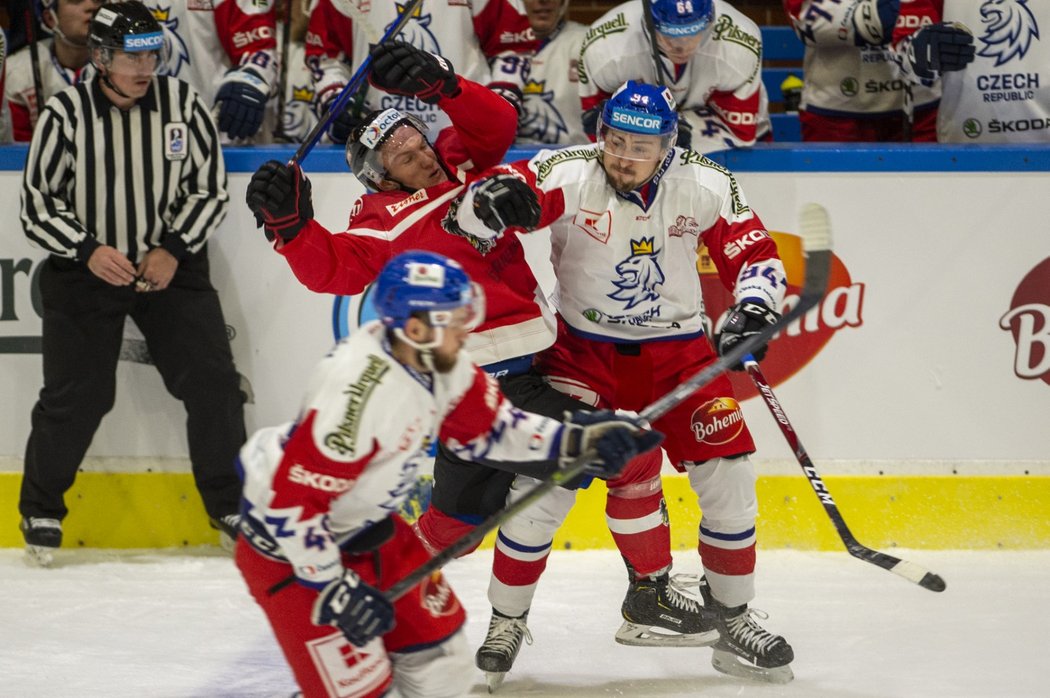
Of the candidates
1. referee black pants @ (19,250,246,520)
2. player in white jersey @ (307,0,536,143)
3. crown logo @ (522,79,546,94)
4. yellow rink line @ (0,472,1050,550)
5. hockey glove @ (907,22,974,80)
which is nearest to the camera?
hockey glove @ (907,22,974,80)

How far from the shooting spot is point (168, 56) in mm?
4477

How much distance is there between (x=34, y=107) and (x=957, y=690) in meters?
3.38

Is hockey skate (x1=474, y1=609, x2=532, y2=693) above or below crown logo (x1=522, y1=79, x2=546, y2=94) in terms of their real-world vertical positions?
below

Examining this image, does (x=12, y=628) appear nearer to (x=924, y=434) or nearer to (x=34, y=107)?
(x=34, y=107)

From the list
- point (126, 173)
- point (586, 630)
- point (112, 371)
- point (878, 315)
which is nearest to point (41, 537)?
point (112, 371)

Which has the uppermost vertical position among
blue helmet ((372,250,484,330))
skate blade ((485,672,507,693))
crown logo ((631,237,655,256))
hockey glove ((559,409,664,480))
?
blue helmet ((372,250,484,330))

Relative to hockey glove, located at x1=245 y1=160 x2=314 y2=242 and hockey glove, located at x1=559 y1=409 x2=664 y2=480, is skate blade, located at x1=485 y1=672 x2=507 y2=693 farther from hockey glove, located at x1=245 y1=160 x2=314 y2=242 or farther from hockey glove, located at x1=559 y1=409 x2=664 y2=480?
hockey glove, located at x1=245 y1=160 x2=314 y2=242

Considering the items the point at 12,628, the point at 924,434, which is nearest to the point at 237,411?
the point at 12,628

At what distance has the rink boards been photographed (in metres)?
4.07

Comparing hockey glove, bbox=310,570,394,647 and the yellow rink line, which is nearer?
hockey glove, bbox=310,570,394,647

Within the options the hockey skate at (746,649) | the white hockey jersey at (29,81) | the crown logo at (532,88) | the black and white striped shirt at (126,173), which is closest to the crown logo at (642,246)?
the hockey skate at (746,649)

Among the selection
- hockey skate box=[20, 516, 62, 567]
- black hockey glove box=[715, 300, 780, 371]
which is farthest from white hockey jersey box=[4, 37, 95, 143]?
black hockey glove box=[715, 300, 780, 371]

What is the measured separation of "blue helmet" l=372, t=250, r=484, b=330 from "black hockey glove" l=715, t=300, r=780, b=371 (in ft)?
2.80

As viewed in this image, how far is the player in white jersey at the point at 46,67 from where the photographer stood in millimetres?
4441
